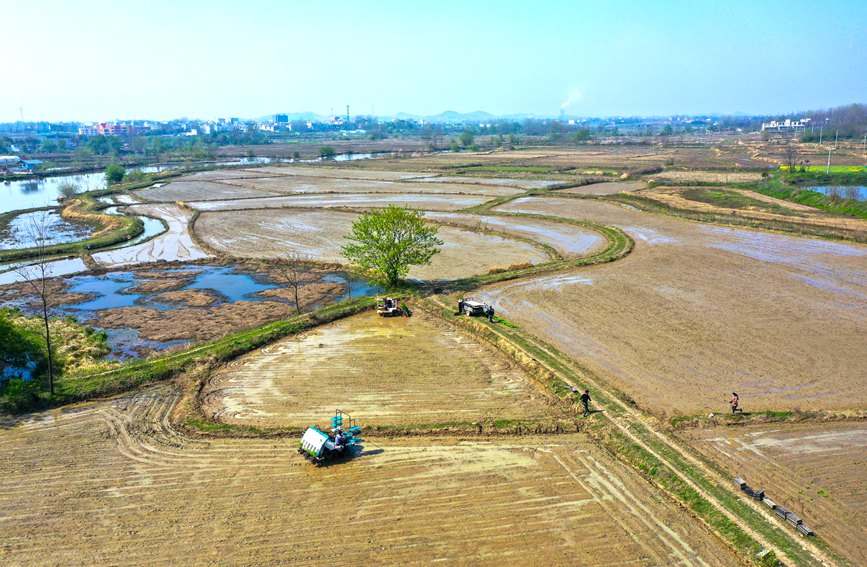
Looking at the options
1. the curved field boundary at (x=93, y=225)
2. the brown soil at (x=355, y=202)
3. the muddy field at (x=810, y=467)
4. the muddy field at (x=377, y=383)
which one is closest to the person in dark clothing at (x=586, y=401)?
the muddy field at (x=377, y=383)

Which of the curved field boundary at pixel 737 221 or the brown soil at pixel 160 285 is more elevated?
the curved field boundary at pixel 737 221

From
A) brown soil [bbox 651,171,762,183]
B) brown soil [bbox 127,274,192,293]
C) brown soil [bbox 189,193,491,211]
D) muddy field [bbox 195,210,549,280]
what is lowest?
brown soil [bbox 127,274,192,293]

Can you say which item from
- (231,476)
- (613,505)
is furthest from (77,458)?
(613,505)

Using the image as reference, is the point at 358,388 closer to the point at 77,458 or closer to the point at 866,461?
the point at 77,458

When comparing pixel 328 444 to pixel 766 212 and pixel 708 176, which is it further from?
pixel 708 176


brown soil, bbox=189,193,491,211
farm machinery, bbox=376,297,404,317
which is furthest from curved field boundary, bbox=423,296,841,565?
brown soil, bbox=189,193,491,211

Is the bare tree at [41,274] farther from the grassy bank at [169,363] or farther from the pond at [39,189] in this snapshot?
the pond at [39,189]

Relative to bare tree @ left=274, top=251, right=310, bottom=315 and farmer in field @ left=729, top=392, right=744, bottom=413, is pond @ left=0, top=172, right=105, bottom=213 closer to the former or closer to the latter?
bare tree @ left=274, top=251, right=310, bottom=315
